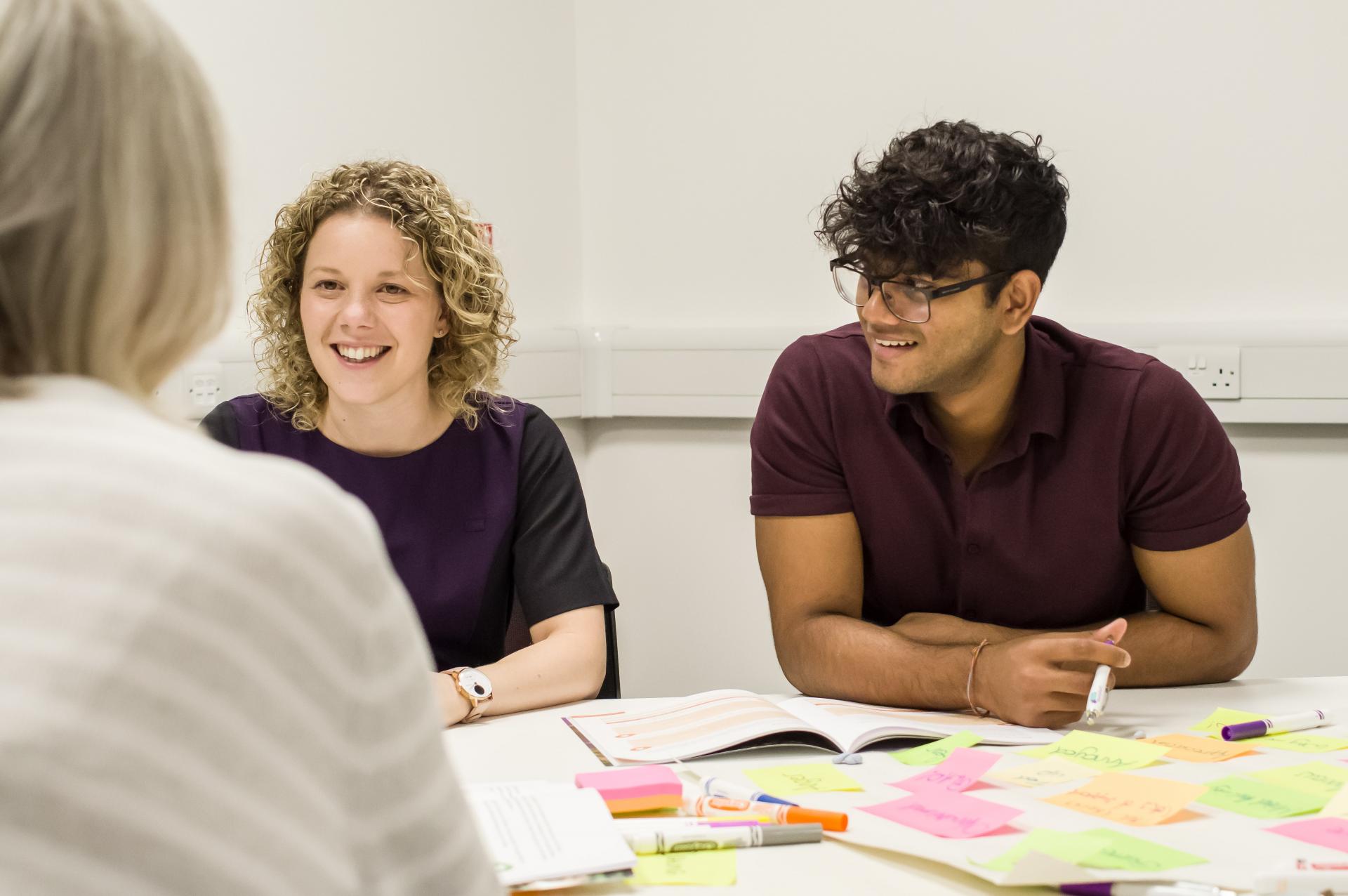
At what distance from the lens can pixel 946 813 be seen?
1169 mm

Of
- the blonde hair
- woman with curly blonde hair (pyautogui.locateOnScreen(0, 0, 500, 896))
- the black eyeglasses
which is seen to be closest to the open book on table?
the black eyeglasses

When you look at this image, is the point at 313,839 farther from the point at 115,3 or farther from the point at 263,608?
the point at 115,3

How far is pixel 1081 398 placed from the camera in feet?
6.20

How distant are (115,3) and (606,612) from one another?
1.38 metres

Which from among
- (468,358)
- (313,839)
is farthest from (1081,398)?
(313,839)

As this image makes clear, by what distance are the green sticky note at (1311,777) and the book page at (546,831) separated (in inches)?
27.4

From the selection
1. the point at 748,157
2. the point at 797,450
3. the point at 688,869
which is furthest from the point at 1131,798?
the point at 748,157

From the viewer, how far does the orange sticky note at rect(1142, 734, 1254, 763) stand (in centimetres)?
136

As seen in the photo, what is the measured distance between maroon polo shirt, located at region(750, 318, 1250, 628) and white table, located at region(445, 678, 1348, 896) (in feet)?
0.77

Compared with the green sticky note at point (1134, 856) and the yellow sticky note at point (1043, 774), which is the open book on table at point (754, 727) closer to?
the yellow sticky note at point (1043, 774)

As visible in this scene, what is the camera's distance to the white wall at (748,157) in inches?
101

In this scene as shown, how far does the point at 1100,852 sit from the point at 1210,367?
5.96ft

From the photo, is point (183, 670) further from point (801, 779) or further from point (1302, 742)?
point (1302, 742)

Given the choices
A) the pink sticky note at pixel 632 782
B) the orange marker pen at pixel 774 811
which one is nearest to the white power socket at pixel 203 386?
the pink sticky note at pixel 632 782
